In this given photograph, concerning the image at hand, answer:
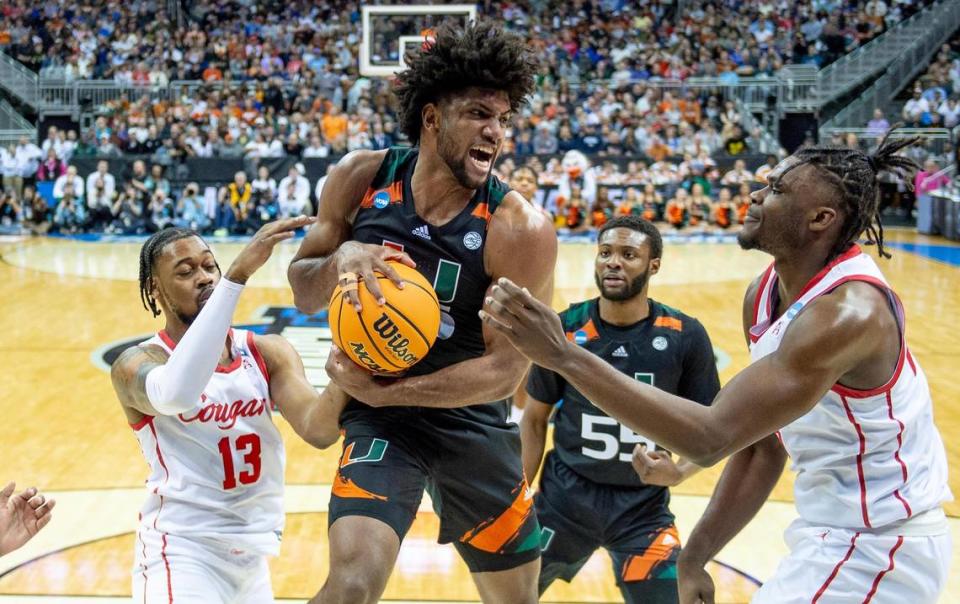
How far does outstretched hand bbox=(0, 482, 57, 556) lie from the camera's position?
309 cm

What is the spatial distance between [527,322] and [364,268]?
3.11ft

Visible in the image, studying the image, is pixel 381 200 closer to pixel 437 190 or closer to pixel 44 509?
pixel 437 190

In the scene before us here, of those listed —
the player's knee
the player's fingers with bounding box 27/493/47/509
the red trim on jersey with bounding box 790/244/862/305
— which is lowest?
the player's knee

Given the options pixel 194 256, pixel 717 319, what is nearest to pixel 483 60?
pixel 194 256

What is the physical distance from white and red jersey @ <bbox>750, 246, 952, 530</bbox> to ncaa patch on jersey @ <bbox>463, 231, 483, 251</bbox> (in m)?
1.06

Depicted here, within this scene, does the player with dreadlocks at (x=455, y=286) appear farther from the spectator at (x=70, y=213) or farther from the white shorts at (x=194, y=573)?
the spectator at (x=70, y=213)

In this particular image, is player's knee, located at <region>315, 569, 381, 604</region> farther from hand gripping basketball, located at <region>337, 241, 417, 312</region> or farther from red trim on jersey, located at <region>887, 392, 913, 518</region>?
red trim on jersey, located at <region>887, 392, 913, 518</region>

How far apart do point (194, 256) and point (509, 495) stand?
1403mm

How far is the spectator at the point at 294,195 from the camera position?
18.8 meters

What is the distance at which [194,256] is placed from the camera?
144 inches

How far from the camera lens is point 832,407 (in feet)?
9.52

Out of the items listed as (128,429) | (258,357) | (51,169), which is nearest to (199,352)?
(258,357)

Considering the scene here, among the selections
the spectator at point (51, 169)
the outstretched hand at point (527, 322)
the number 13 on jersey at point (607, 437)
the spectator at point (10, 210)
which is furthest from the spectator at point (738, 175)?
the outstretched hand at point (527, 322)

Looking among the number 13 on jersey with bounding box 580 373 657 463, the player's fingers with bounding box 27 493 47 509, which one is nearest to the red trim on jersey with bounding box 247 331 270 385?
the player's fingers with bounding box 27 493 47 509
